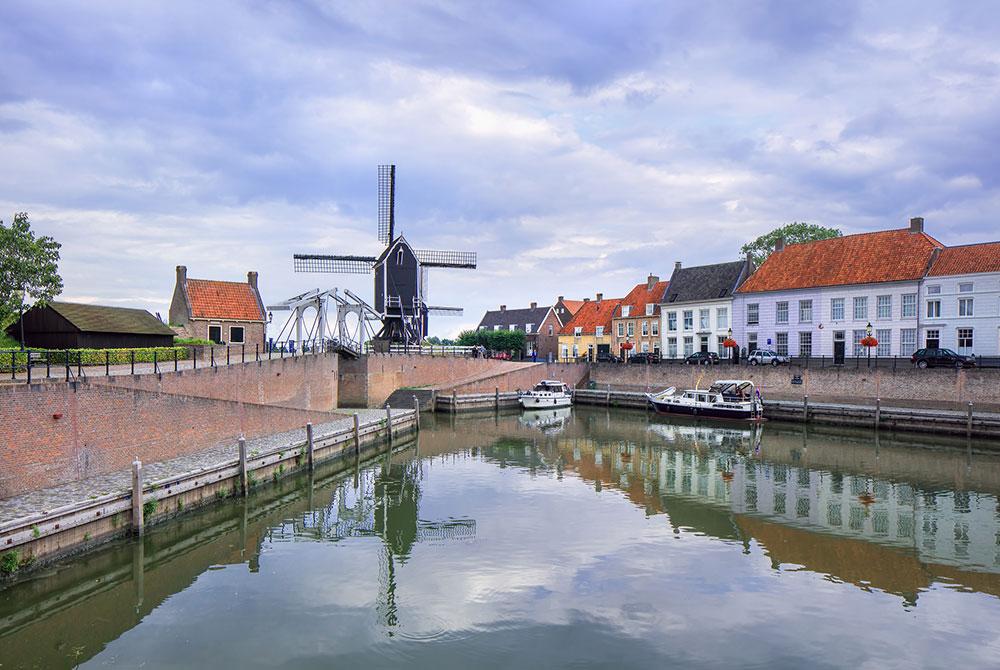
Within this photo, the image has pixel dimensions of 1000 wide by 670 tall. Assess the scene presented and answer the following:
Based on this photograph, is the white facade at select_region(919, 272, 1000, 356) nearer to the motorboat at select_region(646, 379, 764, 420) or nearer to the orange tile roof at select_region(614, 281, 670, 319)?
the motorboat at select_region(646, 379, 764, 420)

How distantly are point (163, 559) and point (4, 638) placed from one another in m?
3.47

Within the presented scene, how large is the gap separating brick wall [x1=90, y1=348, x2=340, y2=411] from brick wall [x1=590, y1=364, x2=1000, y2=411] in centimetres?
2433

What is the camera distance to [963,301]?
37.8 meters

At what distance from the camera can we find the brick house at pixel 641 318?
196 ft

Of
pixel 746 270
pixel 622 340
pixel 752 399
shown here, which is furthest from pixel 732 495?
pixel 622 340

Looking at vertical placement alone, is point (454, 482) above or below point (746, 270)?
below

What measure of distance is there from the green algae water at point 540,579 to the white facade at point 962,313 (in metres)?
19.7

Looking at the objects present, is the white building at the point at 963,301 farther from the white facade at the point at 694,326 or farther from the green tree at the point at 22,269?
the green tree at the point at 22,269

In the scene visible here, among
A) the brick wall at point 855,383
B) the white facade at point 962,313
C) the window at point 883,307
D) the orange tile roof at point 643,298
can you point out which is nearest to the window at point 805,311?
the window at point 883,307

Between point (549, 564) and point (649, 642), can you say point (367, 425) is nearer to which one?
point (549, 564)

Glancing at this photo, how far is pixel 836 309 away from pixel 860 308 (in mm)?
1582

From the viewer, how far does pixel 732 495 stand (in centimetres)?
2048

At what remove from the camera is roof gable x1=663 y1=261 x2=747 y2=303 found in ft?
172

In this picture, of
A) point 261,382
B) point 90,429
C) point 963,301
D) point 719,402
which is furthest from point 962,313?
point 90,429
